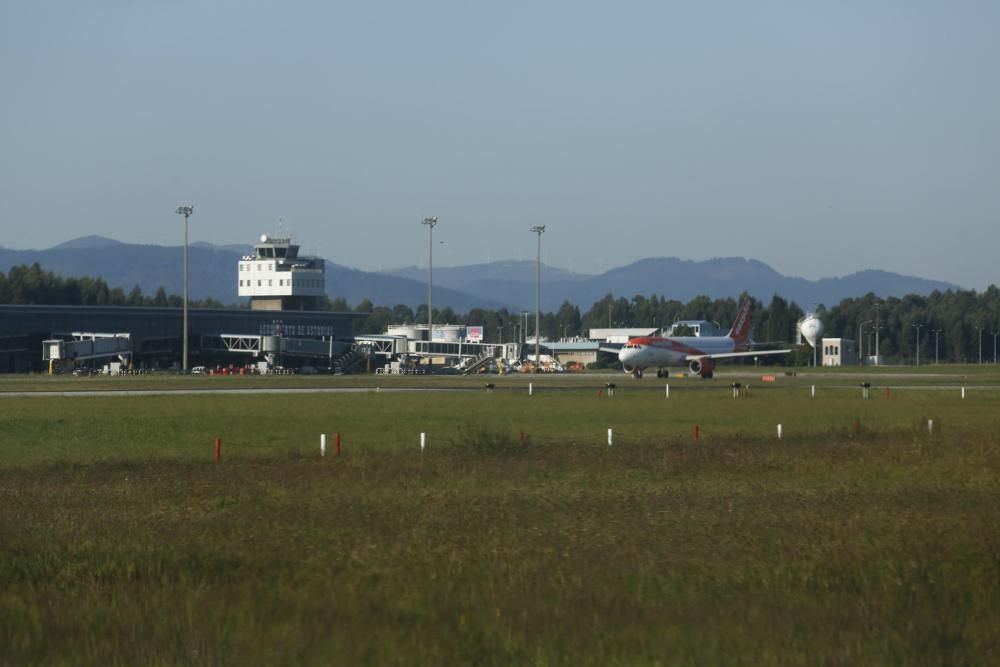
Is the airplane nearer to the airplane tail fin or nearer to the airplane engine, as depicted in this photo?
the airplane engine

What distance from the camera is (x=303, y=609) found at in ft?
50.8

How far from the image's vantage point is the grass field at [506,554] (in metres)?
14.0

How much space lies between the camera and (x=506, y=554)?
62.7ft

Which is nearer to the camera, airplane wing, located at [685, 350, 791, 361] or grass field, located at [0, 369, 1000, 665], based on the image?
grass field, located at [0, 369, 1000, 665]

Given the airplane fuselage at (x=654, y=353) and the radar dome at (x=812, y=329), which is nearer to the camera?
the airplane fuselage at (x=654, y=353)

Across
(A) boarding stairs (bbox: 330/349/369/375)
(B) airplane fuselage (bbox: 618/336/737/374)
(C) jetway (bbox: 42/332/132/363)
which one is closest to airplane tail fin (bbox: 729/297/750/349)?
(B) airplane fuselage (bbox: 618/336/737/374)

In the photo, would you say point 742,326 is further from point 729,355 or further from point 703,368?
point 703,368

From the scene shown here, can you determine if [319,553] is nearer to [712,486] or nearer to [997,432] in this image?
[712,486]

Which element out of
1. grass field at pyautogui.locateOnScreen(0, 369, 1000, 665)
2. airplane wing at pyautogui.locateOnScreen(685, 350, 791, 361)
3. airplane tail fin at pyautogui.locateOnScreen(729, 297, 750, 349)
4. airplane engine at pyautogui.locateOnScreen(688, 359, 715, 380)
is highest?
airplane tail fin at pyautogui.locateOnScreen(729, 297, 750, 349)

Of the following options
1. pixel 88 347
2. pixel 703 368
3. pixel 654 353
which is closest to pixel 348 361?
pixel 88 347

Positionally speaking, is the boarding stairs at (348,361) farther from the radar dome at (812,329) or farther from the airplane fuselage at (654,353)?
the airplane fuselage at (654,353)

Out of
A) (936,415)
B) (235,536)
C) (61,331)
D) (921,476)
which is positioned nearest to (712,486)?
(921,476)

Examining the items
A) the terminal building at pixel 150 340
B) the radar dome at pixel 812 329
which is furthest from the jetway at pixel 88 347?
the radar dome at pixel 812 329

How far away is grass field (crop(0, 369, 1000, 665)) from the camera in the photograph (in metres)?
→ 14.0
